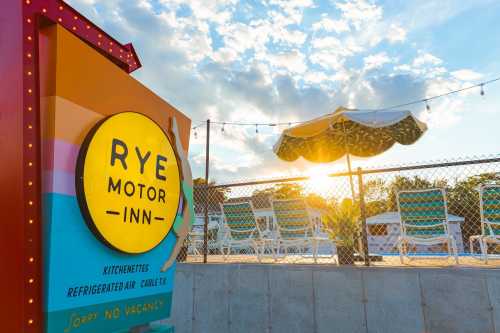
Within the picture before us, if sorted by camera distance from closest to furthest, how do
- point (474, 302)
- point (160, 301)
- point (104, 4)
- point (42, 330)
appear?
point (42, 330), point (160, 301), point (104, 4), point (474, 302)

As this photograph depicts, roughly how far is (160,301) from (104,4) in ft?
5.68

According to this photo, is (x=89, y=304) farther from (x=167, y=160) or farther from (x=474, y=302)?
(x=474, y=302)

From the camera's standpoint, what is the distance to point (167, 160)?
5.82 ft

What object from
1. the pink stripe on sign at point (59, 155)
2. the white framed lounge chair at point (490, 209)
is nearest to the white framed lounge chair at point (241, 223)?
the white framed lounge chair at point (490, 209)

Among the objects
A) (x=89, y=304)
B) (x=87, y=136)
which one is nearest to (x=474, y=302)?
(x=89, y=304)

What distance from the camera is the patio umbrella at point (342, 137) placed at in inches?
246

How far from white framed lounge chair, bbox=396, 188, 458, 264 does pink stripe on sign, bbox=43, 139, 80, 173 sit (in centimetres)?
461

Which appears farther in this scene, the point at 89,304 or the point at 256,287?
the point at 256,287

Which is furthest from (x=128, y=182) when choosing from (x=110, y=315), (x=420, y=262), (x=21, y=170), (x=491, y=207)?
(x=491, y=207)

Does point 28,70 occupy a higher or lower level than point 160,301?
higher

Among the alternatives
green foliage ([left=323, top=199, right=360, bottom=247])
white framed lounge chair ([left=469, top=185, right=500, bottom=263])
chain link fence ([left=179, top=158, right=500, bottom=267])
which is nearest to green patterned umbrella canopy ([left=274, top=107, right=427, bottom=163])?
chain link fence ([left=179, top=158, right=500, bottom=267])

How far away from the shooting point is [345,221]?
5.18 m

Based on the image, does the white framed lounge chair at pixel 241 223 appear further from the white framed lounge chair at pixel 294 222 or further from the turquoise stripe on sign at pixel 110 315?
the turquoise stripe on sign at pixel 110 315

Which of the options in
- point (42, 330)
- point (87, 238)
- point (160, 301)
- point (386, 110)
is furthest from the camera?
point (386, 110)
